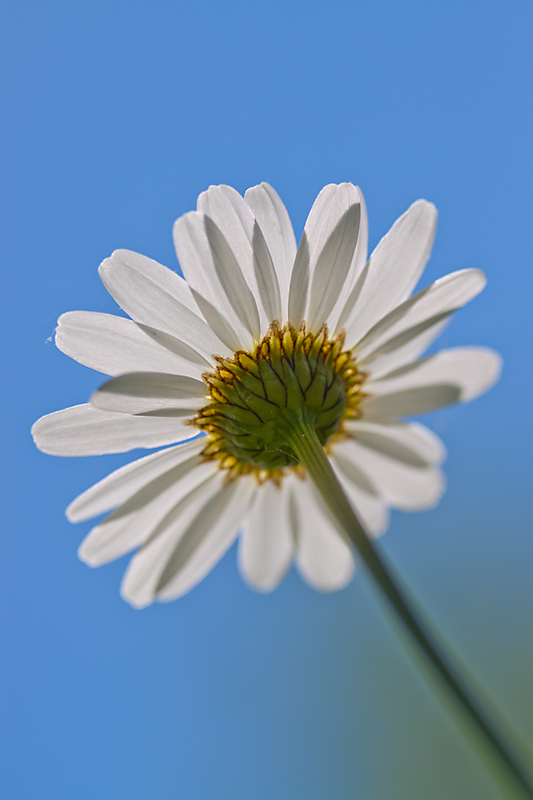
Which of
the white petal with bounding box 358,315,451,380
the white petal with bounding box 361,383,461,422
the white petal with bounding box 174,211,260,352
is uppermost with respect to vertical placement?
the white petal with bounding box 174,211,260,352

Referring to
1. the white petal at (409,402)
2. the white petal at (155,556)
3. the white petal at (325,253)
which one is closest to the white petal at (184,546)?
the white petal at (155,556)

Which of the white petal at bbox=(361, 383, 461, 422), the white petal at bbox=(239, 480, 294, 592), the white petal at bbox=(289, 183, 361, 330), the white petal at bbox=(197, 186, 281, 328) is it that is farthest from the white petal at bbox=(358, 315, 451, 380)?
the white petal at bbox=(239, 480, 294, 592)

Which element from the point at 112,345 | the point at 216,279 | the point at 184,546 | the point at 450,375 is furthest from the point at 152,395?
the point at 450,375

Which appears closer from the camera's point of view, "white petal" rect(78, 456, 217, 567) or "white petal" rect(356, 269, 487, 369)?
"white petal" rect(356, 269, 487, 369)

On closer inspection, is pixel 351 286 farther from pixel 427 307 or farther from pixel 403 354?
pixel 403 354

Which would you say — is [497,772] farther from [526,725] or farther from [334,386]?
[526,725]

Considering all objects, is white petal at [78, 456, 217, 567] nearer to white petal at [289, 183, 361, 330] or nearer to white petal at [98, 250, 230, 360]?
white petal at [98, 250, 230, 360]

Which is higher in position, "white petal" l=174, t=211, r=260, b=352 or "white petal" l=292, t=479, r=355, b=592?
"white petal" l=174, t=211, r=260, b=352
